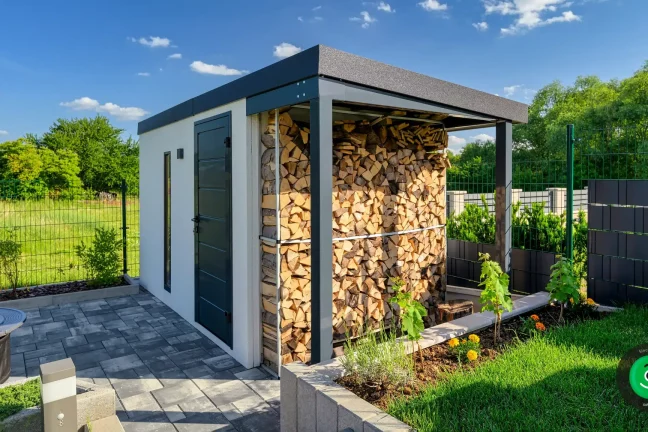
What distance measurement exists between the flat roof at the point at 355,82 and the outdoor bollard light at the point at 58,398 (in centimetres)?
218

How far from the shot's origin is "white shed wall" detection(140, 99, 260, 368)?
375cm

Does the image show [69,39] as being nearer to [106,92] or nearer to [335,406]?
[106,92]

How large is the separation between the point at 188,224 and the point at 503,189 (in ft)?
11.5

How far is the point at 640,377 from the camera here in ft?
8.38

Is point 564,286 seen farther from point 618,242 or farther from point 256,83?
point 256,83

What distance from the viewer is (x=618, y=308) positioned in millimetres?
4199

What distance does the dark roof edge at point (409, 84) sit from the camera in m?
2.87

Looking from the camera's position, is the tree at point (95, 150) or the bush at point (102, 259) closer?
the bush at point (102, 259)

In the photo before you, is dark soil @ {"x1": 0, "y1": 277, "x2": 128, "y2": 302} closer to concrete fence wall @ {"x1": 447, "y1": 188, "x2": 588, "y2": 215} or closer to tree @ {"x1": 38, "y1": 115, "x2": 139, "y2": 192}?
concrete fence wall @ {"x1": 447, "y1": 188, "x2": 588, "y2": 215}

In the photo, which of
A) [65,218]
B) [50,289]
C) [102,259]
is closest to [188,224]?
[102,259]

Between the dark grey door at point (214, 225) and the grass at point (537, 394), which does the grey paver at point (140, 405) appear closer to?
the dark grey door at point (214, 225)

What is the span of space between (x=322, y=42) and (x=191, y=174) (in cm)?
255

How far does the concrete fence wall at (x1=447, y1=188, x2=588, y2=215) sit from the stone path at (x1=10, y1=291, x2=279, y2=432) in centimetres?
366

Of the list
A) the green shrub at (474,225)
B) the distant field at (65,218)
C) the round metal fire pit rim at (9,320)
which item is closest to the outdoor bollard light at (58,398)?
the round metal fire pit rim at (9,320)
